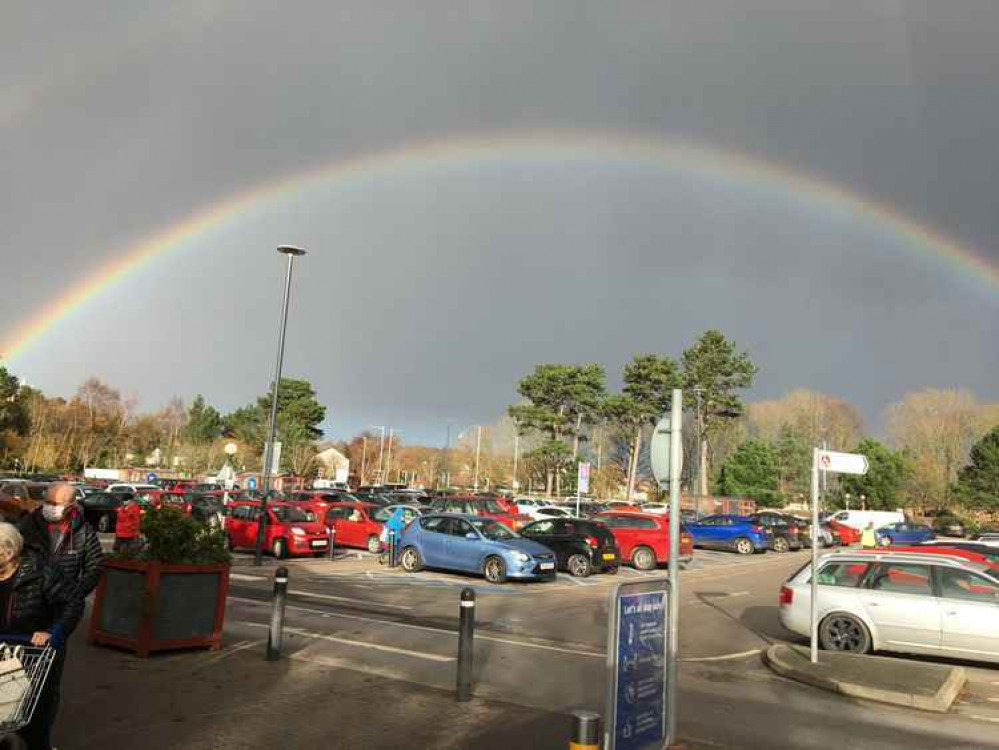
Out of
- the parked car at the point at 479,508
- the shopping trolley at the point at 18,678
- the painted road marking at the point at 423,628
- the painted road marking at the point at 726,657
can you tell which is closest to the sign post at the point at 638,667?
the shopping trolley at the point at 18,678

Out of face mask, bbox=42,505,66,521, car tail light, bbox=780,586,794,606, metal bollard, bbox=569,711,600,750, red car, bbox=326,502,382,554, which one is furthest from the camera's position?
red car, bbox=326,502,382,554

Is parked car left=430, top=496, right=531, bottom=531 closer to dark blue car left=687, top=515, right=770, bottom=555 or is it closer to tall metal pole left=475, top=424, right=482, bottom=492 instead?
dark blue car left=687, top=515, right=770, bottom=555

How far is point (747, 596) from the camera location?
18.8 metres

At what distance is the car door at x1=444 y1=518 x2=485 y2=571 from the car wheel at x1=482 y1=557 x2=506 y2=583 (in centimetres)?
27

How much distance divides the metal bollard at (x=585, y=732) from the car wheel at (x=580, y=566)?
1754 centimetres

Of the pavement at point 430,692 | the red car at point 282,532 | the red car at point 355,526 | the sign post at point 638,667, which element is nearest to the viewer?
the sign post at point 638,667

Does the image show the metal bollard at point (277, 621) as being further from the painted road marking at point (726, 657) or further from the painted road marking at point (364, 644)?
the painted road marking at point (726, 657)

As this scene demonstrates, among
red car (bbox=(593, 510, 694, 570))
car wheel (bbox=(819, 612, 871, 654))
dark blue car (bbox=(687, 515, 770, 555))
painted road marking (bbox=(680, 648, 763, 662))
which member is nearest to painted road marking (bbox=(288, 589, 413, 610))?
painted road marking (bbox=(680, 648, 763, 662))

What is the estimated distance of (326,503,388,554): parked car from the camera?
25.3m

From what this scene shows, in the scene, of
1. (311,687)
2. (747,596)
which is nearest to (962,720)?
(311,687)

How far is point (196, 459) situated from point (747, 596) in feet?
221

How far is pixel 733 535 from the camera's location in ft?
117

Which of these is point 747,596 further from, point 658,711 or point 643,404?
point 643,404

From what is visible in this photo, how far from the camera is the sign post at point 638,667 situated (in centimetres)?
509
